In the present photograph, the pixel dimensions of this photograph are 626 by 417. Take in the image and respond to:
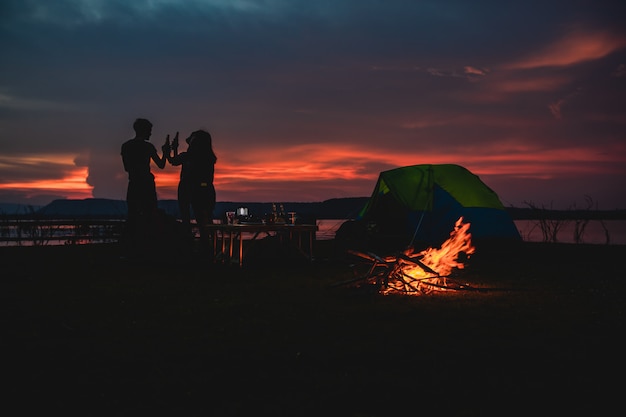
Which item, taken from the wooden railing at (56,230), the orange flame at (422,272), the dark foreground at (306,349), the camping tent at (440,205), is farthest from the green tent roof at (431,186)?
the wooden railing at (56,230)

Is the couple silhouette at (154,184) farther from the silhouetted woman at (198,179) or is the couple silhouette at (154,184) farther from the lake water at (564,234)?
the lake water at (564,234)

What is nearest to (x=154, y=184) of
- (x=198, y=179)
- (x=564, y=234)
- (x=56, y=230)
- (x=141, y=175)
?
Answer: (x=141, y=175)

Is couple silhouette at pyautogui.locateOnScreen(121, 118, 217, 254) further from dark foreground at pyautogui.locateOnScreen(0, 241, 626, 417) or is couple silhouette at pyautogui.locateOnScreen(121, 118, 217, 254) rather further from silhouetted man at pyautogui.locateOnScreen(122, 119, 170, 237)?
dark foreground at pyautogui.locateOnScreen(0, 241, 626, 417)

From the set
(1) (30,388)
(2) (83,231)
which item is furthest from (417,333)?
(2) (83,231)

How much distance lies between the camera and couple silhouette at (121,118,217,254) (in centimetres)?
1273

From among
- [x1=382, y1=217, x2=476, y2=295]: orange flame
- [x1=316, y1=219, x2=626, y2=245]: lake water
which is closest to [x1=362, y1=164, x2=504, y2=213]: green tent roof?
[x1=316, y1=219, x2=626, y2=245]: lake water

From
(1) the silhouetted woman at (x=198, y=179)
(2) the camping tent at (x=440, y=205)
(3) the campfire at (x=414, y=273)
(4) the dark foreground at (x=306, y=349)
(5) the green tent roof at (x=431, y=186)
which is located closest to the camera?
(4) the dark foreground at (x=306, y=349)

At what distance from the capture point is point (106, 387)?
14.2ft

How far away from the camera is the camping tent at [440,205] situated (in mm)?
14055

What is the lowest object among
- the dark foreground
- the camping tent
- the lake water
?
the dark foreground

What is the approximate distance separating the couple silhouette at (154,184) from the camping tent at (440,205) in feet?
14.4

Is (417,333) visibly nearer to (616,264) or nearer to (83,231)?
(616,264)

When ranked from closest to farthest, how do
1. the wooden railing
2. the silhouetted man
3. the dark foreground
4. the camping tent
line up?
the dark foreground → the silhouetted man → the camping tent → the wooden railing

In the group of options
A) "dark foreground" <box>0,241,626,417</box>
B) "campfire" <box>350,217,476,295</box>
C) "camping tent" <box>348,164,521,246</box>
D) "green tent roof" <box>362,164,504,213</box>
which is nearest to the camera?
"dark foreground" <box>0,241,626,417</box>
